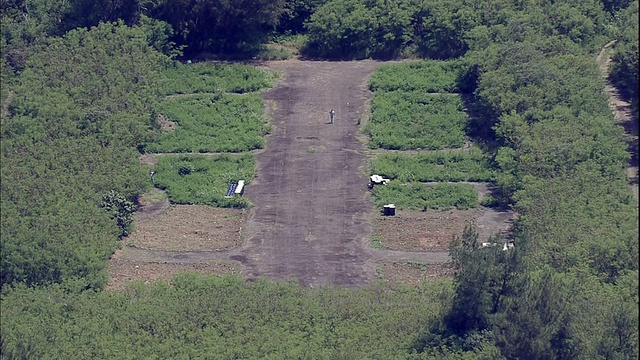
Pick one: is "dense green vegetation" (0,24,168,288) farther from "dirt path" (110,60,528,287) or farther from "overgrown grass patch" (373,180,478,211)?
"overgrown grass patch" (373,180,478,211)

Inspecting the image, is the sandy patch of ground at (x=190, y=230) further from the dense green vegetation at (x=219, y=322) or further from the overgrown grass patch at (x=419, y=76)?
the overgrown grass patch at (x=419, y=76)

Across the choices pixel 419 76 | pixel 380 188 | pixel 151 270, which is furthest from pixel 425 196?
pixel 419 76

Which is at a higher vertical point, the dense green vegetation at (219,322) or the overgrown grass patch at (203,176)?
the overgrown grass patch at (203,176)

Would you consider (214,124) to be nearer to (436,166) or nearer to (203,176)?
(203,176)

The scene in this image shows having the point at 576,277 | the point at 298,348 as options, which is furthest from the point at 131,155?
the point at 576,277

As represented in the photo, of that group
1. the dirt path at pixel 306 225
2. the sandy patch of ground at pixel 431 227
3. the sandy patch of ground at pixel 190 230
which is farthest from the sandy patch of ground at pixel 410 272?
the sandy patch of ground at pixel 190 230

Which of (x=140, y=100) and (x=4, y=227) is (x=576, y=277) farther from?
(x=140, y=100)
